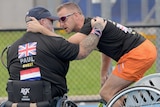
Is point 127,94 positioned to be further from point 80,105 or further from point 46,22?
Answer: point 80,105

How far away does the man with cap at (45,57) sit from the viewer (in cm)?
522

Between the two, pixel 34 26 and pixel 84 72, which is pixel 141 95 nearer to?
pixel 34 26

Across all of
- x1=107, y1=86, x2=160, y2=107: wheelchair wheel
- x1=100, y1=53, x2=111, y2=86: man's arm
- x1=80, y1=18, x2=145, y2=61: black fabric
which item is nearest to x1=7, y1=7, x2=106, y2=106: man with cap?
x1=80, y1=18, x2=145, y2=61: black fabric

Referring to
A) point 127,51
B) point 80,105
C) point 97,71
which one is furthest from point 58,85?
point 97,71

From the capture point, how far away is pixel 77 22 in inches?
226

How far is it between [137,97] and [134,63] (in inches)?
25.9

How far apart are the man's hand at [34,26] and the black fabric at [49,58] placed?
0.05m

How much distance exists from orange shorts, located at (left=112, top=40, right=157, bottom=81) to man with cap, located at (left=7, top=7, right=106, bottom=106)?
0.54 metres

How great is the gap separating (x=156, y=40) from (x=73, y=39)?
3640mm

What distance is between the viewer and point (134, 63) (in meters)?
5.71

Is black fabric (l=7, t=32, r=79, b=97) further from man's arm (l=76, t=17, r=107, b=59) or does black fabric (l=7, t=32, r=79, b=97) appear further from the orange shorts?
the orange shorts

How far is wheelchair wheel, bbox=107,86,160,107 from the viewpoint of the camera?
5000 millimetres

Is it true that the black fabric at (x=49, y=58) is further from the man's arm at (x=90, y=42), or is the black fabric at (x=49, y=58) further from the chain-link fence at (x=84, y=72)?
the chain-link fence at (x=84, y=72)

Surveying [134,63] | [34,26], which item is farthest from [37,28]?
[134,63]
